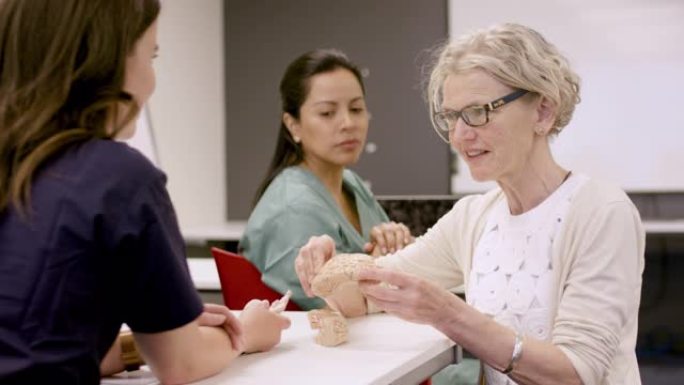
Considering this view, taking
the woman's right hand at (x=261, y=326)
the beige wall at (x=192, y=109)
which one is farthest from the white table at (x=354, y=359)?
the beige wall at (x=192, y=109)

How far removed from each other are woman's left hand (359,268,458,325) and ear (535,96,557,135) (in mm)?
408

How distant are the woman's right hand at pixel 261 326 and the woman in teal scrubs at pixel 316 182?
680mm

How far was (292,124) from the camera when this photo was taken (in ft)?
8.73

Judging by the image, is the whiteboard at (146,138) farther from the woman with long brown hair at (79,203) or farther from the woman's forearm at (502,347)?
the woman with long brown hair at (79,203)

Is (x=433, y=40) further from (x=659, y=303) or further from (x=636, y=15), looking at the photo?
(x=659, y=303)

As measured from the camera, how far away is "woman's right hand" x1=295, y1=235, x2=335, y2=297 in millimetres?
1825

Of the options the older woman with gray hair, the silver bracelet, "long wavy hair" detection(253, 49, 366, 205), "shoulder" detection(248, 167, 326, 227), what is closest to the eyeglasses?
the older woman with gray hair

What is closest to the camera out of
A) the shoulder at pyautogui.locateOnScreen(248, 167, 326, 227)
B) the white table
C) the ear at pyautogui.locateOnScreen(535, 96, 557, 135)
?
the white table

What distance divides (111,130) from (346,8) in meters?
4.34

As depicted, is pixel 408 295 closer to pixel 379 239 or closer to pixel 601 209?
pixel 601 209

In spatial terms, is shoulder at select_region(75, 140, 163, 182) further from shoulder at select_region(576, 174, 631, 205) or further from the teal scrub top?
the teal scrub top

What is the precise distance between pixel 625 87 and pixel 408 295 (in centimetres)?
369

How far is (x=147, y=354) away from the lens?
109 cm

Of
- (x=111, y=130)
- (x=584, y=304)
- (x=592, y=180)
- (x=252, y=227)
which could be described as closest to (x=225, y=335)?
(x=111, y=130)
